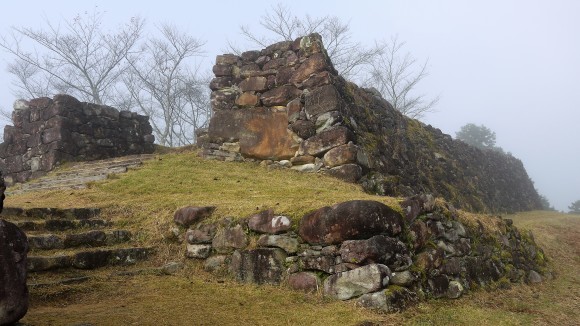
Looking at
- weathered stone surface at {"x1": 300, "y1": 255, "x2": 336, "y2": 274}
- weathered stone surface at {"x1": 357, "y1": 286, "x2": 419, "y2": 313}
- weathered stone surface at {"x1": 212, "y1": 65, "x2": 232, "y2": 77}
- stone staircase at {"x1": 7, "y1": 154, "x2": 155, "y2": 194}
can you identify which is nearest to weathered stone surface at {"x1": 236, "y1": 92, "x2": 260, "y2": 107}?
weathered stone surface at {"x1": 212, "y1": 65, "x2": 232, "y2": 77}

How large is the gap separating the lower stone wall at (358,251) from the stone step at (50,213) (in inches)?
61.4

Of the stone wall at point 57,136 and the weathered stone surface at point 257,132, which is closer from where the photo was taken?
the weathered stone surface at point 257,132

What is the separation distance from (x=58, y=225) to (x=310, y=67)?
590 centimetres

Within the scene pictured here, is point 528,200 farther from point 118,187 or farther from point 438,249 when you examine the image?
point 118,187

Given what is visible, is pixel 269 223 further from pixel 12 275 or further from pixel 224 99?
pixel 224 99

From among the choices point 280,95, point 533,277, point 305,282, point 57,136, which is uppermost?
point 280,95

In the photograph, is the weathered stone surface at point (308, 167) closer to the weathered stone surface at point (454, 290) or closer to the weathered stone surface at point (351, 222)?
the weathered stone surface at point (351, 222)

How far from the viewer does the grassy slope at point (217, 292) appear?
3.74 m

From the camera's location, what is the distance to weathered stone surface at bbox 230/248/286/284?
4605mm

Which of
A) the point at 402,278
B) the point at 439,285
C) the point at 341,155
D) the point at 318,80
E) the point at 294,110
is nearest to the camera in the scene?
the point at 402,278

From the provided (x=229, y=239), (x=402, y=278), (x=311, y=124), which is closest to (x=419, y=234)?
(x=402, y=278)

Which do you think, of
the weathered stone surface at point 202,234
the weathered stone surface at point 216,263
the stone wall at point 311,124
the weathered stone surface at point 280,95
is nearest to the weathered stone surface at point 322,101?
the stone wall at point 311,124

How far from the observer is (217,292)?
14.6 ft

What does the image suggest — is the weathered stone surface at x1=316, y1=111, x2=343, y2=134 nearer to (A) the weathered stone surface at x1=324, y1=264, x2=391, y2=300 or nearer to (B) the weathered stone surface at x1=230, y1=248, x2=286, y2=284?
(B) the weathered stone surface at x1=230, y1=248, x2=286, y2=284
